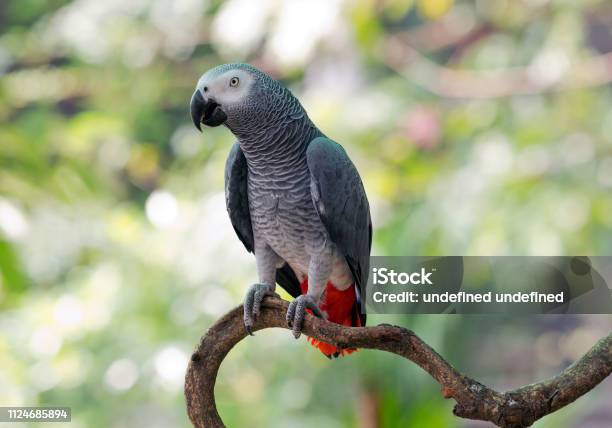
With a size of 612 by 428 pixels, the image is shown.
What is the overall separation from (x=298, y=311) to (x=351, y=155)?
1.15m

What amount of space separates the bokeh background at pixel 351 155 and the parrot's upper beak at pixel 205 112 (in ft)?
1.95

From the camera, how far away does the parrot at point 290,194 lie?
62cm

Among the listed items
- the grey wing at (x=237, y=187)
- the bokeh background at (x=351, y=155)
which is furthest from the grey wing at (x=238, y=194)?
the bokeh background at (x=351, y=155)

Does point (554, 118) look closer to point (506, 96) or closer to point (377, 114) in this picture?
point (506, 96)

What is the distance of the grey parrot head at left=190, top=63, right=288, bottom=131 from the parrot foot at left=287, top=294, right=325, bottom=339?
0.60ft

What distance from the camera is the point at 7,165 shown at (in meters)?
1.02

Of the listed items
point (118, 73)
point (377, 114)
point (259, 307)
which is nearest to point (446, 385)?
point (259, 307)

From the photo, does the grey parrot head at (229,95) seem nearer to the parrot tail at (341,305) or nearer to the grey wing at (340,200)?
the grey wing at (340,200)

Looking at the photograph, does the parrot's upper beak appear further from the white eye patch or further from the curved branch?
the curved branch

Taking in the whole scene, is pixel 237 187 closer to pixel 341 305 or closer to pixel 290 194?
pixel 290 194

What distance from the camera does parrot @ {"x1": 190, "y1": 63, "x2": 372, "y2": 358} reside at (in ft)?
2.05

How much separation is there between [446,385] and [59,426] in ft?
4.54

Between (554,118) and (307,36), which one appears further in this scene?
(554,118)

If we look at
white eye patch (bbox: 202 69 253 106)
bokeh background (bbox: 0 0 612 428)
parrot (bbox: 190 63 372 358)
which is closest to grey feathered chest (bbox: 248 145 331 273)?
parrot (bbox: 190 63 372 358)
